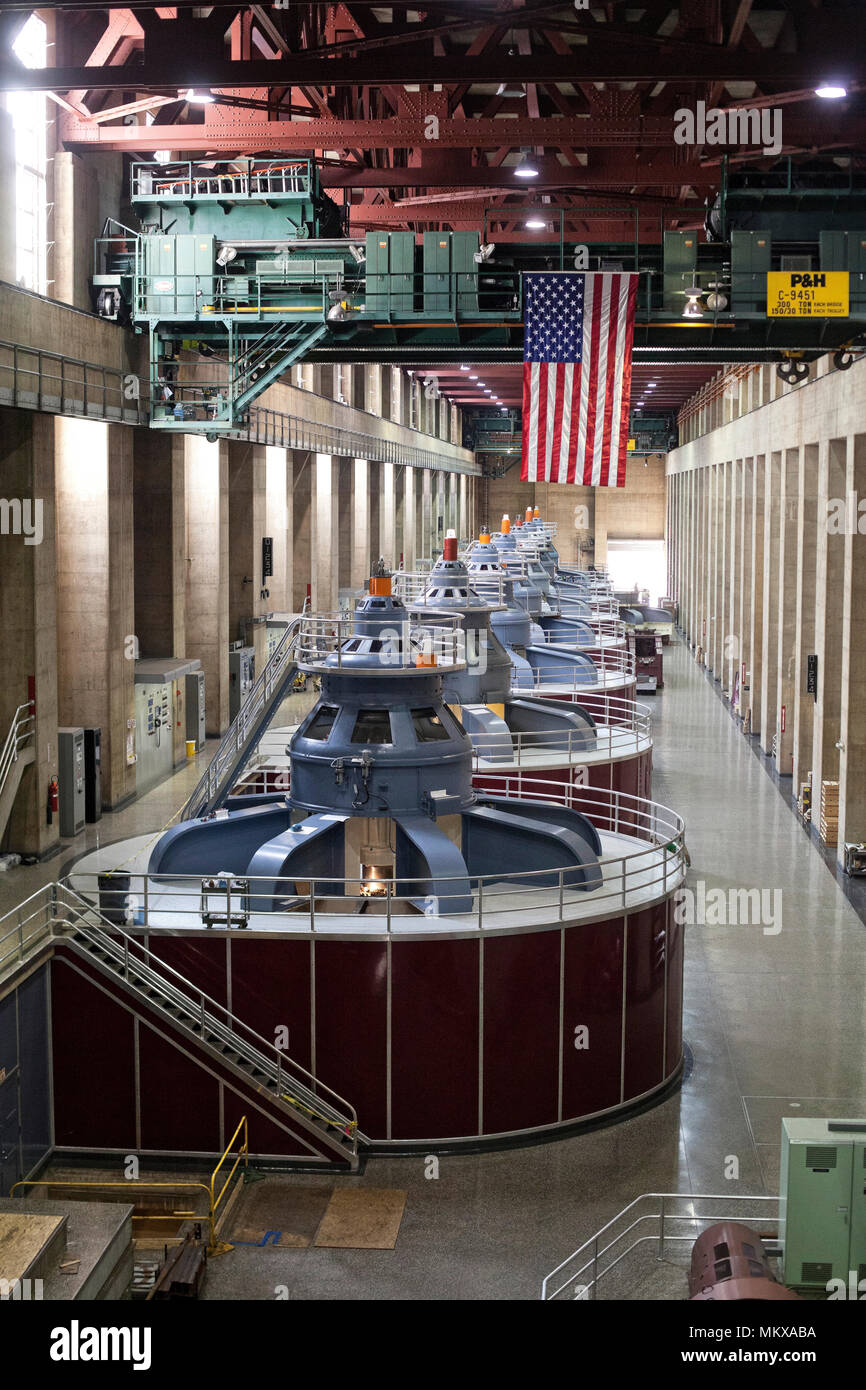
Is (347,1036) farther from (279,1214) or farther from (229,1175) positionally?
(279,1214)

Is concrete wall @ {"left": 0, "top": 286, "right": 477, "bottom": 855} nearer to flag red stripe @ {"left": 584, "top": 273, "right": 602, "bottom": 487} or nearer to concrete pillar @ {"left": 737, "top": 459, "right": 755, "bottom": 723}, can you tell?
flag red stripe @ {"left": 584, "top": 273, "right": 602, "bottom": 487}

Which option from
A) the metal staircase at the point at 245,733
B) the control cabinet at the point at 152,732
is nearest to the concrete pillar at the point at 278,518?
the control cabinet at the point at 152,732

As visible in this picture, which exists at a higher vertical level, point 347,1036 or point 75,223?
point 75,223

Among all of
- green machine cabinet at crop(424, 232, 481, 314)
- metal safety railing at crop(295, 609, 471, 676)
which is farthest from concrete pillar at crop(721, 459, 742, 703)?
metal safety railing at crop(295, 609, 471, 676)

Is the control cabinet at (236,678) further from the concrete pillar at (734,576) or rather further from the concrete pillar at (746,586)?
the concrete pillar at (734,576)

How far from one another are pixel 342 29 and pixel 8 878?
1540cm

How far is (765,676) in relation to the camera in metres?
37.9

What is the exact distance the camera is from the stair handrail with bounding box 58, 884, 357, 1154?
14234 millimetres

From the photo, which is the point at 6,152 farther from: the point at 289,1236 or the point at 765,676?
the point at 765,676

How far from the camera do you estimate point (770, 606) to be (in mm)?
37188

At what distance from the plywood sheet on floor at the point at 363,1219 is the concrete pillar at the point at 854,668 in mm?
14073

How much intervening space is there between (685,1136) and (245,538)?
24.2m

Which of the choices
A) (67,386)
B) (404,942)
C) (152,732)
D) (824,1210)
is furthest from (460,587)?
(824,1210)
